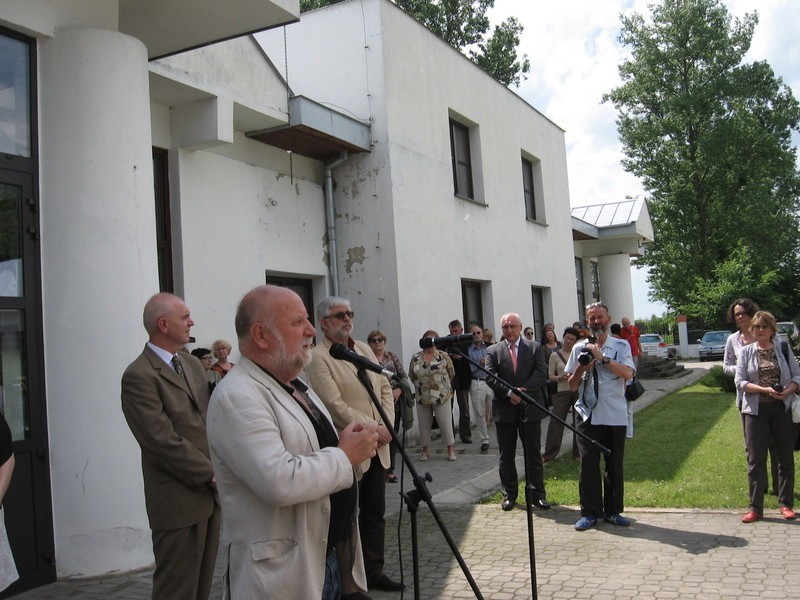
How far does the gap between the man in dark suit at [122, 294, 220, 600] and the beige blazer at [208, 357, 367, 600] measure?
4.12 ft

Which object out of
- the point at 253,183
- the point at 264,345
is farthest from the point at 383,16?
the point at 264,345

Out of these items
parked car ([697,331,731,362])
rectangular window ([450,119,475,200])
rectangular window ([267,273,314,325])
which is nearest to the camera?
rectangular window ([267,273,314,325])

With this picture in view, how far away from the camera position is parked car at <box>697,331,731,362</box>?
1332 inches

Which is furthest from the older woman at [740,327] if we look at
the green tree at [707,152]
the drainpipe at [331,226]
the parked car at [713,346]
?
the green tree at [707,152]

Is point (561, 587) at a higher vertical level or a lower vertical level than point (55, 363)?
lower

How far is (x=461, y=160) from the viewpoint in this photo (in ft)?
49.9

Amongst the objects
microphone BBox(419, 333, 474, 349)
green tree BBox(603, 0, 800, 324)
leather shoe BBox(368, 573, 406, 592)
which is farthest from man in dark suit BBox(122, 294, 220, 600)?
green tree BBox(603, 0, 800, 324)

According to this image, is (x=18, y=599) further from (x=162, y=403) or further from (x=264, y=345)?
(x=264, y=345)

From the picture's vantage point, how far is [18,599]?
5234 millimetres

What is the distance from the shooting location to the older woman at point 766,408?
6.69 meters

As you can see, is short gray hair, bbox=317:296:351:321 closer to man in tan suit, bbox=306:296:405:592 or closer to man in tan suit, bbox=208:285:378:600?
man in tan suit, bbox=306:296:405:592

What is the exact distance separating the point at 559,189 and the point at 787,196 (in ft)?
89.2

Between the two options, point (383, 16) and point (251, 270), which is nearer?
point (251, 270)

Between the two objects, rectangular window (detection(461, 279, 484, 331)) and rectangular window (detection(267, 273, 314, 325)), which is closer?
rectangular window (detection(267, 273, 314, 325))
